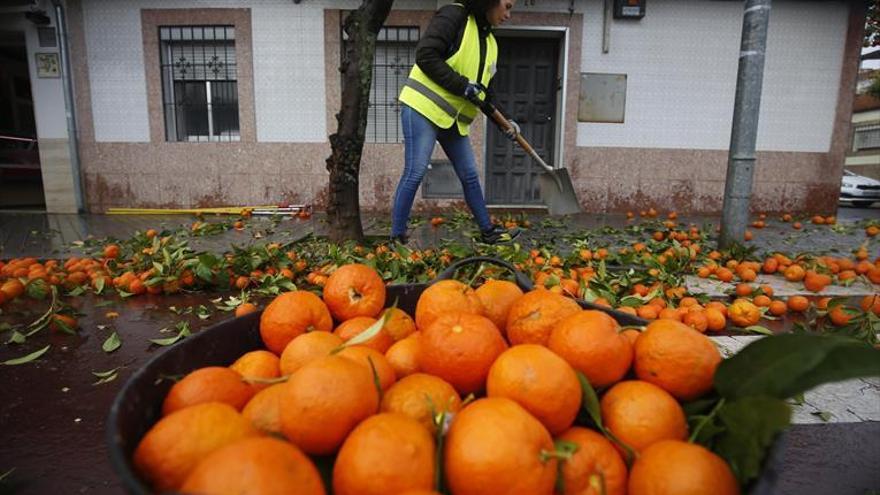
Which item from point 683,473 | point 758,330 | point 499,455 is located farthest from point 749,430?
point 758,330

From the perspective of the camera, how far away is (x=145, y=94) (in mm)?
7848

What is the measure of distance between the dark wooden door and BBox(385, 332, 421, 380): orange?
736 centimetres

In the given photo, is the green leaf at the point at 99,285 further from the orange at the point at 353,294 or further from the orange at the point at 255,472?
the orange at the point at 255,472

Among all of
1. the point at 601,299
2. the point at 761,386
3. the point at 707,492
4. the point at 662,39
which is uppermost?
the point at 662,39

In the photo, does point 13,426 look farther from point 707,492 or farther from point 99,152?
point 99,152

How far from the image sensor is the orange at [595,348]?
3.21 ft

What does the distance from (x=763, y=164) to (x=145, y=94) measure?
10281mm

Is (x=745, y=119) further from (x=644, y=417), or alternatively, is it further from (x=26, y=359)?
(x=26, y=359)

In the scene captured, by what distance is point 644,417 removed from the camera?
89 centimetres

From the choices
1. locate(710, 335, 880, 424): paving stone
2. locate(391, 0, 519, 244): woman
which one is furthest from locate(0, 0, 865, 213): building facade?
locate(710, 335, 880, 424): paving stone

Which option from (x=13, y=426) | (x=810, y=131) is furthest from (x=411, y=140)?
(x=810, y=131)

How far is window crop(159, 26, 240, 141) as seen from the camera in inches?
308

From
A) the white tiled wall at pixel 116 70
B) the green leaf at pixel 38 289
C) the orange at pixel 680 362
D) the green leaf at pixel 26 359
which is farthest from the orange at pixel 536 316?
the white tiled wall at pixel 116 70

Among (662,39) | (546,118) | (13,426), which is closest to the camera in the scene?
(13,426)
